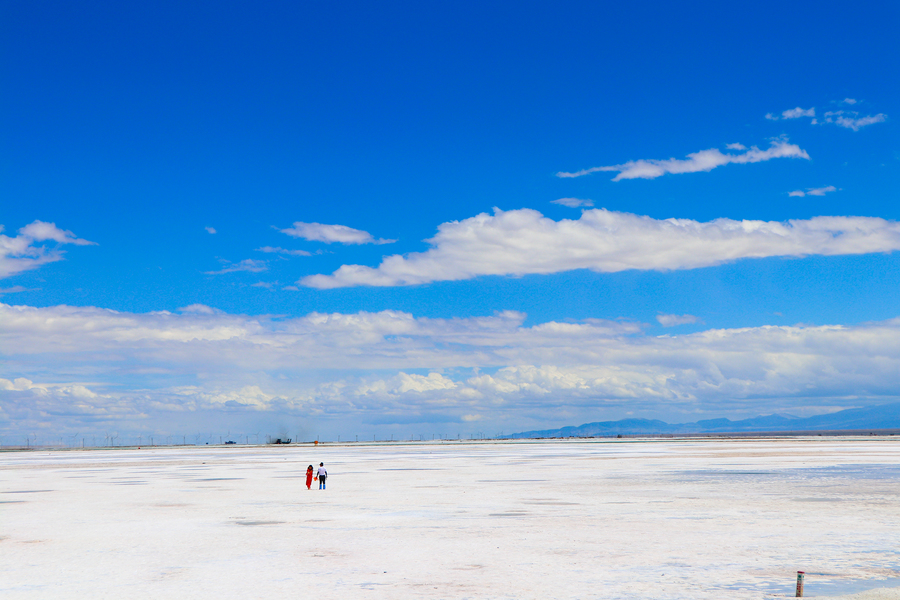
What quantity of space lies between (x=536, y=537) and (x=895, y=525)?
14734 mm

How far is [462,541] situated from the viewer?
27.2 m

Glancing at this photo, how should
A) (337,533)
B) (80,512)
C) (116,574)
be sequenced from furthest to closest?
(80,512), (337,533), (116,574)

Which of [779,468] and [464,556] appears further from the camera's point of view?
[779,468]

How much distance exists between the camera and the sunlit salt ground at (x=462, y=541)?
2017 cm

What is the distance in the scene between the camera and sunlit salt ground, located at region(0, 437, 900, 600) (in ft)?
66.2

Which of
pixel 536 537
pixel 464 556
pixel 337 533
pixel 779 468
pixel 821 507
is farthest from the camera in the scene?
pixel 779 468

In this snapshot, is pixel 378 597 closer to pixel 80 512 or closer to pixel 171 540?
pixel 171 540

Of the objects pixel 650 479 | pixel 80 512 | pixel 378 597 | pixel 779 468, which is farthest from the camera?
pixel 779 468

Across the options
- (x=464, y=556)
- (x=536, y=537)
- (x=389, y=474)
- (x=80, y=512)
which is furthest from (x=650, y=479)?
(x=80, y=512)

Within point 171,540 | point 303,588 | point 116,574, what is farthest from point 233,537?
point 303,588

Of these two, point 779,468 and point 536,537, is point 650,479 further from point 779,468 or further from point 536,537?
point 536,537

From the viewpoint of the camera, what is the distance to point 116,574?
22.3m

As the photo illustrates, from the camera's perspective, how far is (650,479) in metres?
55.7

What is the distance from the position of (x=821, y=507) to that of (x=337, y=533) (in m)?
23.4
